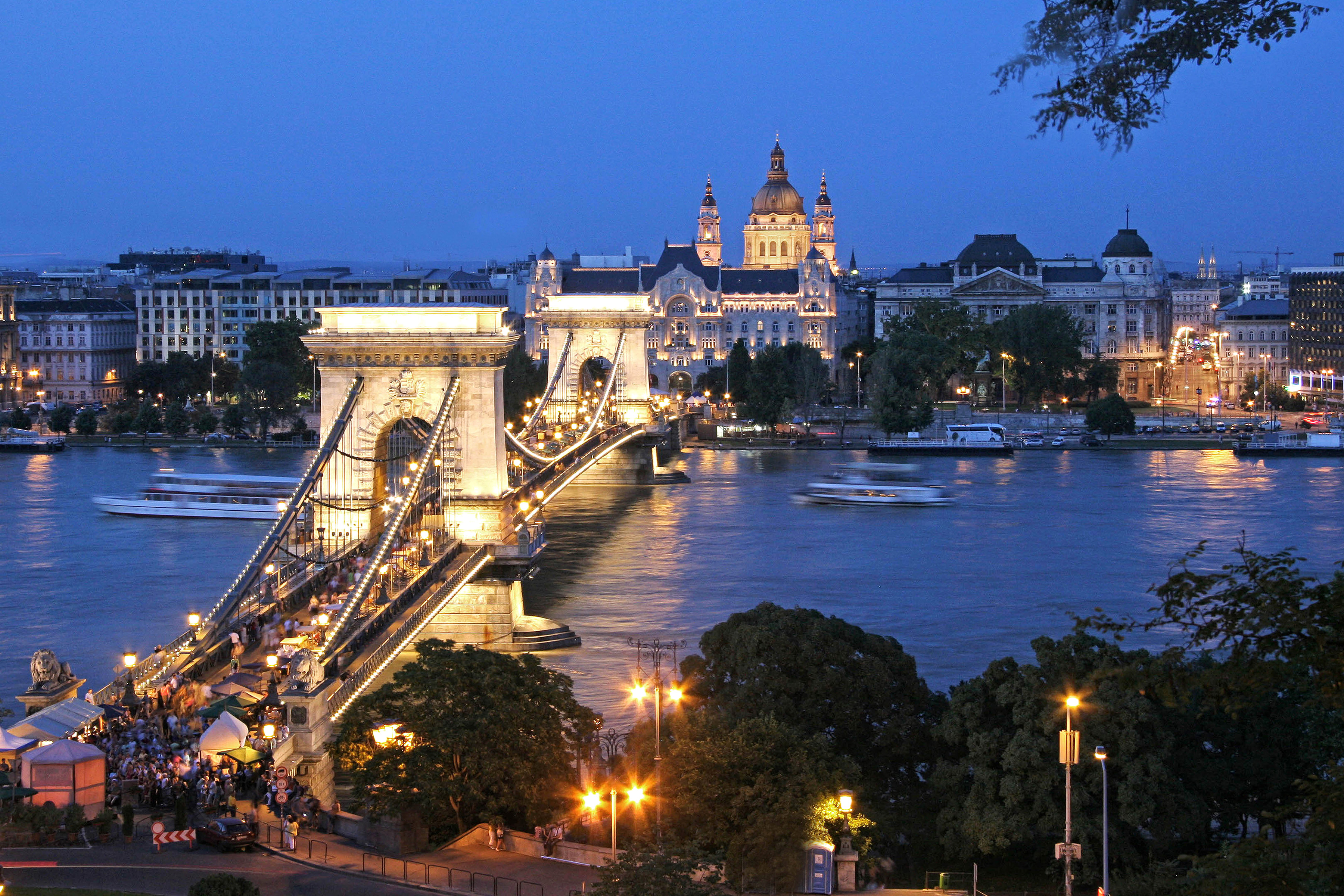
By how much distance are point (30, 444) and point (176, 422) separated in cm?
503

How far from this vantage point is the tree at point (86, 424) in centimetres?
Result: 6122

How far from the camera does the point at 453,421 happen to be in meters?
23.4

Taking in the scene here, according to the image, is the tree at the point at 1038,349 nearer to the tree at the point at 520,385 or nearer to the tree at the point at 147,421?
the tree at the point at 520,385

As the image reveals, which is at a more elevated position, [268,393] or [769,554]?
[268,393]

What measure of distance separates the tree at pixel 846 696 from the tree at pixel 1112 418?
4403 centimetres

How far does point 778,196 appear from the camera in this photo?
93.2 metres

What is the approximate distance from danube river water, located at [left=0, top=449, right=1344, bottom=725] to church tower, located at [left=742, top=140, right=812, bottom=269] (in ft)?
137

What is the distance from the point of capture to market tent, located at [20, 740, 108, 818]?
39.6 ft

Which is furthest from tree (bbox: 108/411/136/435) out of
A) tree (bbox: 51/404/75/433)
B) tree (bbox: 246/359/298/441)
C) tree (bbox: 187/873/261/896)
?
tree (bbox: 187/873/261/896)

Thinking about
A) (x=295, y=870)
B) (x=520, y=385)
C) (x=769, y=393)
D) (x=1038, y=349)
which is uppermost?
(x=1038, y=349)

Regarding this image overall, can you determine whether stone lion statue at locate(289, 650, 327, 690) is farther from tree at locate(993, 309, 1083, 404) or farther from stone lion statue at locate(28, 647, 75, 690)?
tree at locate(993, 309, 1083, 404)

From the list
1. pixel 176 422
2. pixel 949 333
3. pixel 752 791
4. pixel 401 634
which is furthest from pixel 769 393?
pixel 752 791

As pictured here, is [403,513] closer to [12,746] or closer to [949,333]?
[12,746]

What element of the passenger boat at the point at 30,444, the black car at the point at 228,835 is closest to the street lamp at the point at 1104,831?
the black car at the point at 228,835
